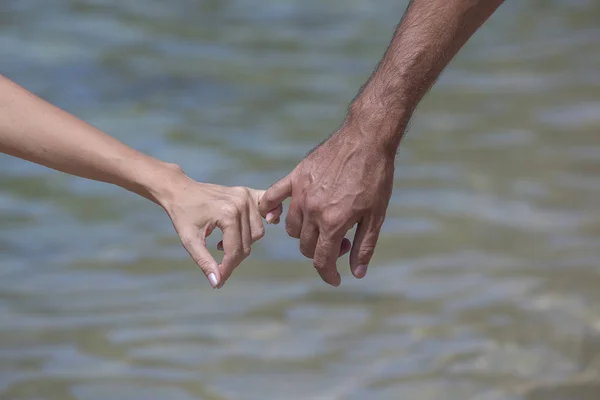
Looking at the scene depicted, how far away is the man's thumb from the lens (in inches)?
115

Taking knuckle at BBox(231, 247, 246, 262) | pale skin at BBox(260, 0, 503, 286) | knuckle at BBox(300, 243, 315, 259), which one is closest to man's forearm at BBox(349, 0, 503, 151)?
pale skin at BBox(260, 0, 503, 286)

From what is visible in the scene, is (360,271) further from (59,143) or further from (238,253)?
(59,143)

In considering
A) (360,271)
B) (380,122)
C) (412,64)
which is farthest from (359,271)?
(412,64)

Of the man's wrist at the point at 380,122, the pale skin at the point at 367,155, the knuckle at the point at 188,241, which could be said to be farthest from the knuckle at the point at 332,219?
the knuckle at the point at 188,241

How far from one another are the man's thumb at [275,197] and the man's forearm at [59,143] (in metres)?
0.34

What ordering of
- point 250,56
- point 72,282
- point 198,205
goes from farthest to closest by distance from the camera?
point 250,56
point 72,282
point 198,205

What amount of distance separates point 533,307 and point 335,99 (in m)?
3.04

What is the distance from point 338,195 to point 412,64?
1.36 ft

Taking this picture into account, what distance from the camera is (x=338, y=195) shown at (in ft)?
9.43

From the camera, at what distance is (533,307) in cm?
416

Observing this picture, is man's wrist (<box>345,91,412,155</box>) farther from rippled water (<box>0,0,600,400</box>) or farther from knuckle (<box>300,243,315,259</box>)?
rippled water (<box>0,0,600,400</box>)

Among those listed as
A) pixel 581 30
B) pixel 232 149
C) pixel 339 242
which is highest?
pixel 581 30

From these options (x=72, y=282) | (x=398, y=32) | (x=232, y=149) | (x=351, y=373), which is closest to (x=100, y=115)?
(x=232, y=149)

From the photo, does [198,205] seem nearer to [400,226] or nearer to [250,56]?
[400,226]
